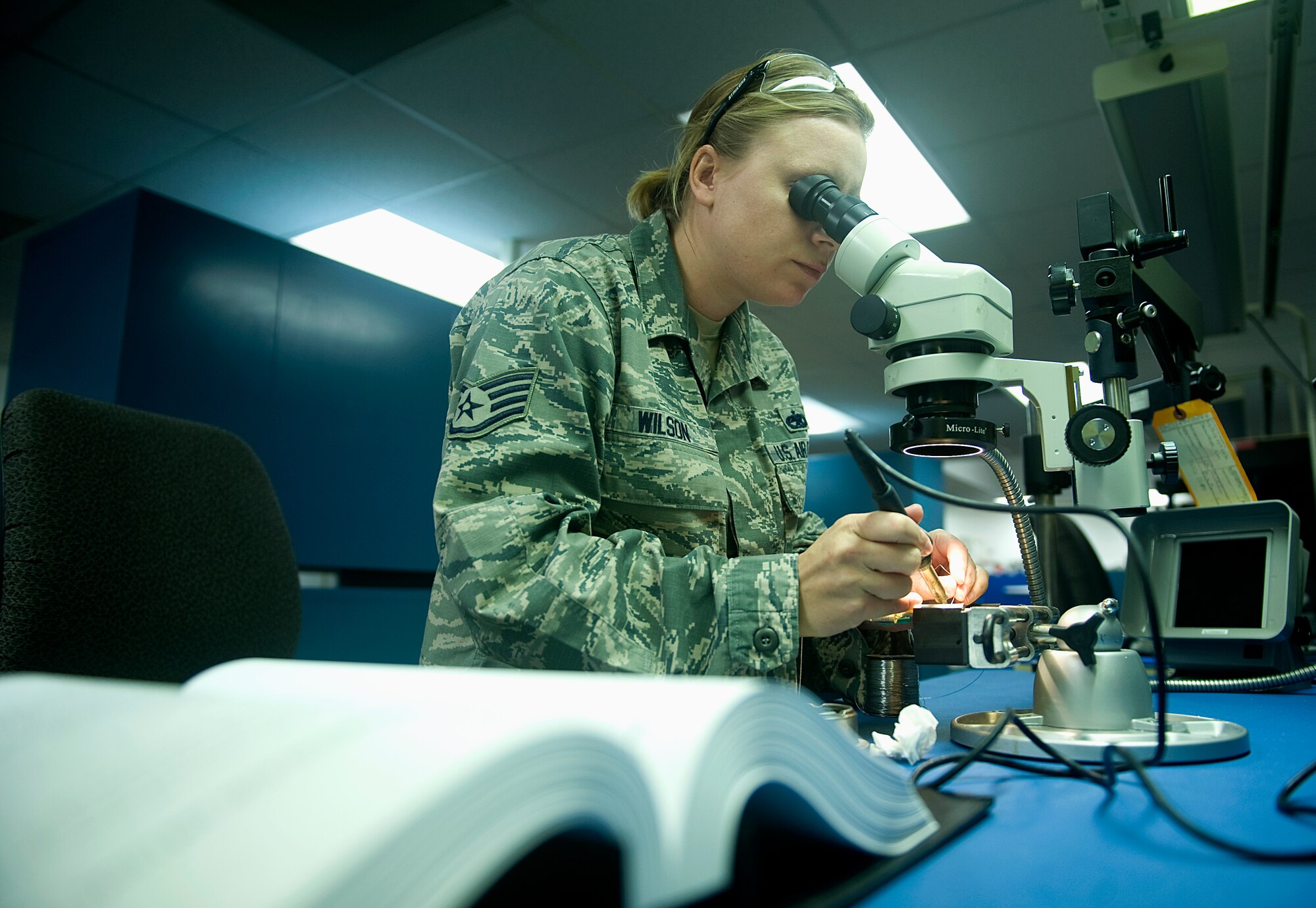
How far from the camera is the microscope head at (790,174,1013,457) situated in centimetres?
74

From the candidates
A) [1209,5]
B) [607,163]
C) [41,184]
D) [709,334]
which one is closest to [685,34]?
[607,163]

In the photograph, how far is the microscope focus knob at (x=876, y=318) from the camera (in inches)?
29.9

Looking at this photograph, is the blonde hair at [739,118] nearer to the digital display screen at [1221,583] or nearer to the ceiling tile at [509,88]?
the digital display screen at [1221,583]

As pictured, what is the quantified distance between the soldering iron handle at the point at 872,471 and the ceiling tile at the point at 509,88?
2.47m

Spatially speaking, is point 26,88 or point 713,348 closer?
point 713,348

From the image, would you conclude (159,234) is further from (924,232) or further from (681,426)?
(924,232)

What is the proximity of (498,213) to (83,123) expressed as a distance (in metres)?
1.65

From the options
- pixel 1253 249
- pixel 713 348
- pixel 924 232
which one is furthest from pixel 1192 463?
pixel 1253 249

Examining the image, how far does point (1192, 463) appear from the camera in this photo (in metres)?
1.34

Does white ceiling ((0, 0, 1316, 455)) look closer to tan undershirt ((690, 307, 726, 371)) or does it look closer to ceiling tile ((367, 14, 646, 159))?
ceiling tile ((367, 14, 646, 159))

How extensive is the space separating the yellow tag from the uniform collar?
2.30 ft

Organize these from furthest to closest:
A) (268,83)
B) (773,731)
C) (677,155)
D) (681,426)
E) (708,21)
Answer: (268,83) → (708,21) → (677,155) → (681,426) → (773,731)

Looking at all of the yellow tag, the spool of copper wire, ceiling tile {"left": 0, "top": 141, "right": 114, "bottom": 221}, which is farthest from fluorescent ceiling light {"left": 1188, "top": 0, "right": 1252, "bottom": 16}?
ceiling tile {"left": 0, "top": 141, "right": 114, "bottom": 221}

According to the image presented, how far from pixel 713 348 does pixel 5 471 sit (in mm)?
933
